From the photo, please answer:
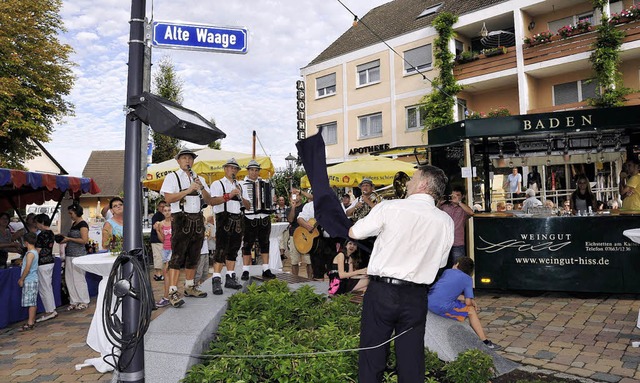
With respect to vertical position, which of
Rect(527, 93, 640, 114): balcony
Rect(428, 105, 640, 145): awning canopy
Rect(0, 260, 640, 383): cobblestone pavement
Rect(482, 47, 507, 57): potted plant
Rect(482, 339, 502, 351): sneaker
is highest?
Rect(482, 47, 507, 57): potted plant

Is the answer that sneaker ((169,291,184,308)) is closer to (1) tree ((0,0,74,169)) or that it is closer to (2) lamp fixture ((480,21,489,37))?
(2) lamp fixture ((480,21,489,37))

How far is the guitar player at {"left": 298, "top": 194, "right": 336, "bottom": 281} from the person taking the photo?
8594mm

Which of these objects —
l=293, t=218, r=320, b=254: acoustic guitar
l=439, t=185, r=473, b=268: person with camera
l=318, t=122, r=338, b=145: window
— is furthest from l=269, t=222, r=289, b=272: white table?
l=318, t=122, r=338, b=145: window

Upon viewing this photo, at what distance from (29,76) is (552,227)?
943 inches

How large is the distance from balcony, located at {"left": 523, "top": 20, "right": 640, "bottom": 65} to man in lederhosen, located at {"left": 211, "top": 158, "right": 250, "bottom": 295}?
16.7m

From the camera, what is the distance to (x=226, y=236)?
244 inches

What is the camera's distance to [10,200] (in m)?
11.9

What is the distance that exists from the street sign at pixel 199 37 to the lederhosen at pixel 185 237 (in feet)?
7.68

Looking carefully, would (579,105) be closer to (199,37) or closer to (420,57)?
(420,57)

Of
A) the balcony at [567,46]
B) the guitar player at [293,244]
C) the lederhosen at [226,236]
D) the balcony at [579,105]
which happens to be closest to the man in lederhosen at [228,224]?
the lederhosen at [226,236]

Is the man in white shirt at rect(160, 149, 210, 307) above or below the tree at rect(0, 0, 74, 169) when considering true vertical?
below

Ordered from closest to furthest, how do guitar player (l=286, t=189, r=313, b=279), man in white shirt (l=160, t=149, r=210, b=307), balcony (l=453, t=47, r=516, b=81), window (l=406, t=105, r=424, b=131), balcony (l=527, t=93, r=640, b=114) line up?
man in white shirt (l=160, t=149, r=210, b=307) < guitar player (l=286, t=189, r=313, b=279) < balcony (l=527, t=93, r=640, b=114) < balcony (l=453, t=47, r=516, b=81) < window (l=406, t=105, r=424, b=131)

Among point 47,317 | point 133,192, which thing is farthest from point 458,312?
point 47,317

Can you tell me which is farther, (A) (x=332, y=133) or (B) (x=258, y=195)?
(A) (x=332, y=133)
